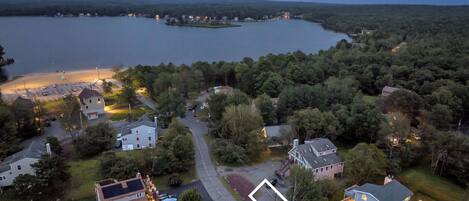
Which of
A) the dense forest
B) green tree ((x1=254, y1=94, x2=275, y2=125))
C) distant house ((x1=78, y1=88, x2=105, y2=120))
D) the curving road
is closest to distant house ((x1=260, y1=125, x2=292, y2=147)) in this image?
the dense forest

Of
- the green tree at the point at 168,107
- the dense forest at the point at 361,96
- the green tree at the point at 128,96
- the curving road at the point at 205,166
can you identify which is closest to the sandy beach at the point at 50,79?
the dense forest at the point at 361,96

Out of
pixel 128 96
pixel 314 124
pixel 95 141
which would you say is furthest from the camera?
pixel 128 96

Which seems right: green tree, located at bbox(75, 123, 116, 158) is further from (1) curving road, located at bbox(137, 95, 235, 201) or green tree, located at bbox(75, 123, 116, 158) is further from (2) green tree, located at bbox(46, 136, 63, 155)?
(1) curving road, located at bbox(137, 95, 235, 201)

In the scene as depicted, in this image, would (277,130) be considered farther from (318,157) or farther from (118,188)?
(118,188)

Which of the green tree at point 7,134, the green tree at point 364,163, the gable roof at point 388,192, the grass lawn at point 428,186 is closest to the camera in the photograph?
the gable roof at point 388,192

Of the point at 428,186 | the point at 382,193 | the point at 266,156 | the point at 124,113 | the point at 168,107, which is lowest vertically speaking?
the point at 428,186

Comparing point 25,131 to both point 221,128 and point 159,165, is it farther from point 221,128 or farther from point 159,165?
point 221,128

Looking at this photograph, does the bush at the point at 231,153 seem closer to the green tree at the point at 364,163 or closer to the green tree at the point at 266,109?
the green tree at the point at 266,109

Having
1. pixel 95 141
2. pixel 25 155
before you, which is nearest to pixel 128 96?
pixel 95 141
